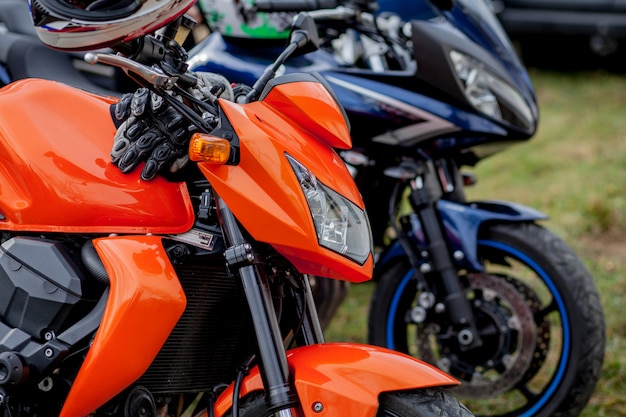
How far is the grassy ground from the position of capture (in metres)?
4.24

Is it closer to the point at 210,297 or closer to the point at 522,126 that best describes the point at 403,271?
the point at 522,126

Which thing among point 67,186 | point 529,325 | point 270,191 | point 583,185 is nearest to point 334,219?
A: point 270,191

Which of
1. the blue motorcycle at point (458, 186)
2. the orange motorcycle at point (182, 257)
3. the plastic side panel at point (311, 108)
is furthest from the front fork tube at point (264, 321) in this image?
the blue motorcycle at point (458, 186)

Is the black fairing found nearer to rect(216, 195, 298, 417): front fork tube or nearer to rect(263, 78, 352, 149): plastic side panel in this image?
rect(216, 195, 298, 417): front fork tube

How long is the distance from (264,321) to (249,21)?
1.54m

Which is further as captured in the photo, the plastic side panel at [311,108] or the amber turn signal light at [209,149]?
the plastic side panel at [311,108]

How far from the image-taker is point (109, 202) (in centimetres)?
214

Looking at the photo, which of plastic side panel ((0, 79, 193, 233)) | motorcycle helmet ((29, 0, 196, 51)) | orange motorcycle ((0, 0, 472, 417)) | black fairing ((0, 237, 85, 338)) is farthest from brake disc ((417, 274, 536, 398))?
motorcycle helmet ((29, 0, 196, 51))

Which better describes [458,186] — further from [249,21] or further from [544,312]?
[249,21]

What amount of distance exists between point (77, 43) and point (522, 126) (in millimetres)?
1799

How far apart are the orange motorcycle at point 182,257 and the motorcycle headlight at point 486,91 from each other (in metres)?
0.92

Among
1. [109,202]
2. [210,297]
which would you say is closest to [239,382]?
[210,297]

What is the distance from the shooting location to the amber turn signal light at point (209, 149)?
1.91 meters

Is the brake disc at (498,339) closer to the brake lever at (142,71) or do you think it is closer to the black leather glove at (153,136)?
the black leather glove at (153,136)
